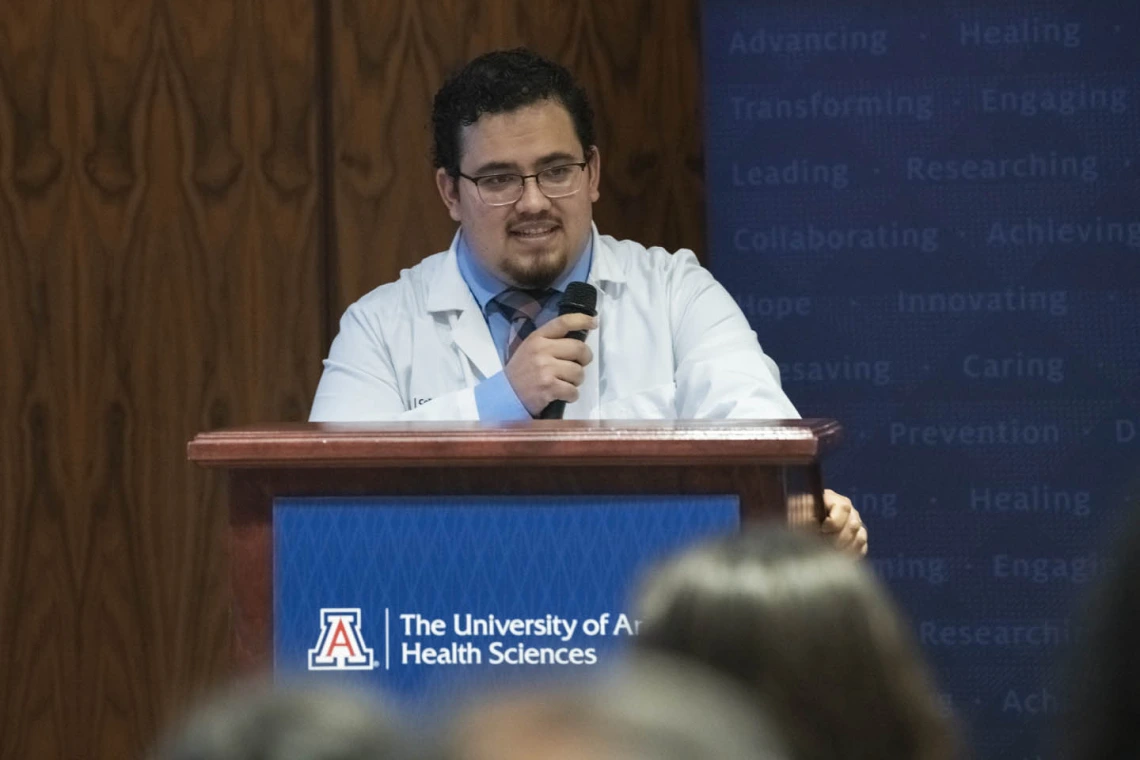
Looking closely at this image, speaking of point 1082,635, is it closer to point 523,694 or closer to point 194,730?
point 523,694

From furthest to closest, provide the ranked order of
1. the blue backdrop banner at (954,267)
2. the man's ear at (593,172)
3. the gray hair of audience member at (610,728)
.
A: the blue backdrop banner at (954,267)
the man's ear at (593,172)
the gray hair of audience member at (610,728)

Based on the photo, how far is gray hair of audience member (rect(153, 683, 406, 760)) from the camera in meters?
0.77

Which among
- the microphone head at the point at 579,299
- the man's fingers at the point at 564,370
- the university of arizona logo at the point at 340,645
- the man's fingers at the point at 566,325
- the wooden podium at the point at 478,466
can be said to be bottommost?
the university of arizona logo at the point at 340,645

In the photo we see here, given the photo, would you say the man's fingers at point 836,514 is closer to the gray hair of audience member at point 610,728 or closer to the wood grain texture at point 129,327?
the gray hair of audience member at point 610,728

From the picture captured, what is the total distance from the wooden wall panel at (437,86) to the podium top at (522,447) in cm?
213

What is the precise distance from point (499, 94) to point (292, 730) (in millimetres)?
2483

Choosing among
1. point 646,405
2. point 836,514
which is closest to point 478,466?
point 836,514

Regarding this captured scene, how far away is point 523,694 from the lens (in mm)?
790

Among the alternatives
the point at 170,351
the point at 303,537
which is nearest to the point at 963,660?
the point at 170,351

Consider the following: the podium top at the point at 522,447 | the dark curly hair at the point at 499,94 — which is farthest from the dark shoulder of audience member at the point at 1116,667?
the dark curly hair at the point at 499,94

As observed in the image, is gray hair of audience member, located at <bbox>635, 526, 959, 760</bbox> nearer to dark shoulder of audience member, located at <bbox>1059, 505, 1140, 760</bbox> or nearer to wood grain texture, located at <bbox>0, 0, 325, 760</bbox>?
dark shoulder of audience member, located at <bbox>1059, 505, 1140, 760</bbox>

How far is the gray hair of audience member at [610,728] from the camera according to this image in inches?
29.0

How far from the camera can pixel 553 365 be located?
8.55ft

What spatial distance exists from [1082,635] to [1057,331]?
3.14m
